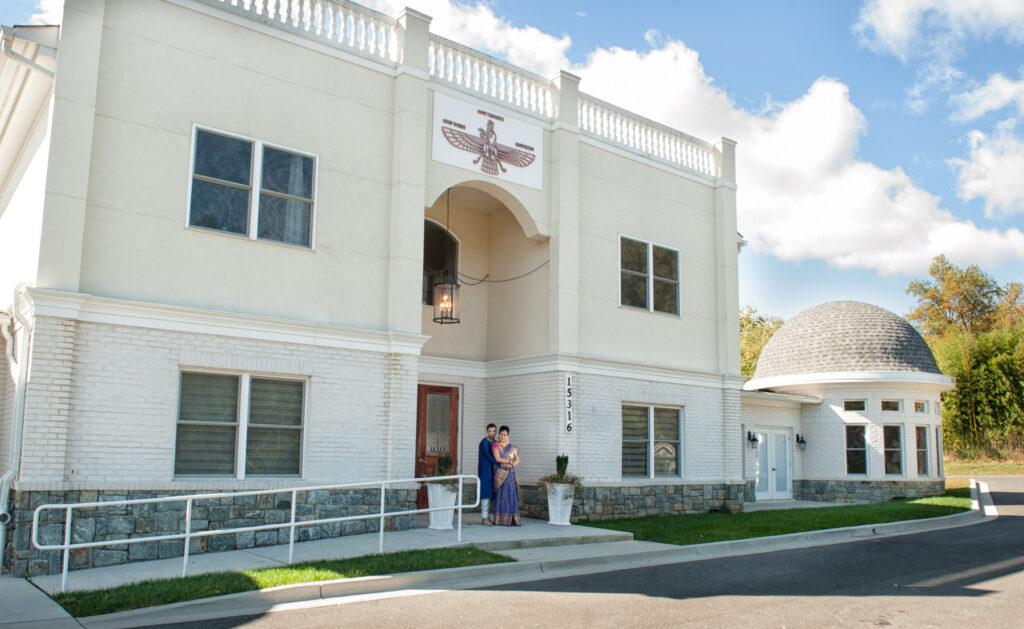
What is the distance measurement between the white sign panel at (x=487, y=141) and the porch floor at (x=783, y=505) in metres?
9.90

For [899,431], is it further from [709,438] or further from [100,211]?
[100,211]

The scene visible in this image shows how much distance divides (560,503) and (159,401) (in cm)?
711

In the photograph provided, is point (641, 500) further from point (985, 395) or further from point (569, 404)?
point (985, 395)

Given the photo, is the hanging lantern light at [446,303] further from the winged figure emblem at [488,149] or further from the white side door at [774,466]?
the white side door at [774,466]

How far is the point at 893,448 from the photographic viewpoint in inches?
987

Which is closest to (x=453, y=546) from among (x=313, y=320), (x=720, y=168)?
(x=313, y=320)

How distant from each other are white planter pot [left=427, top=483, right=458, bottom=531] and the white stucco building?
0.53 meters

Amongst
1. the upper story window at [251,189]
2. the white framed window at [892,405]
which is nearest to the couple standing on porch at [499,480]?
the upper story window at [251,189]

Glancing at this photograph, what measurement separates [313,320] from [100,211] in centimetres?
348

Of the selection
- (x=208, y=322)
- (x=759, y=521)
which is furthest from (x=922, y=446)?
(x=208, y=322)

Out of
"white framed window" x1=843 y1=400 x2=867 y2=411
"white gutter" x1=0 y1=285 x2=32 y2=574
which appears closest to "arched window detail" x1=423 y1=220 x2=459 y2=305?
"white gutter" x1=0 y1=285 x2=32 y2=574

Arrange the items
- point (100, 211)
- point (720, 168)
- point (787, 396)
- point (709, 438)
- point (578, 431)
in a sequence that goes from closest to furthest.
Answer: point (100, 211)
point (578, 431)
point (709, 438)
point (720, 168)
point (787, 396)

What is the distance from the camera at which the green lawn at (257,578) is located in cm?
897

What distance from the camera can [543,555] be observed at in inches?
491
